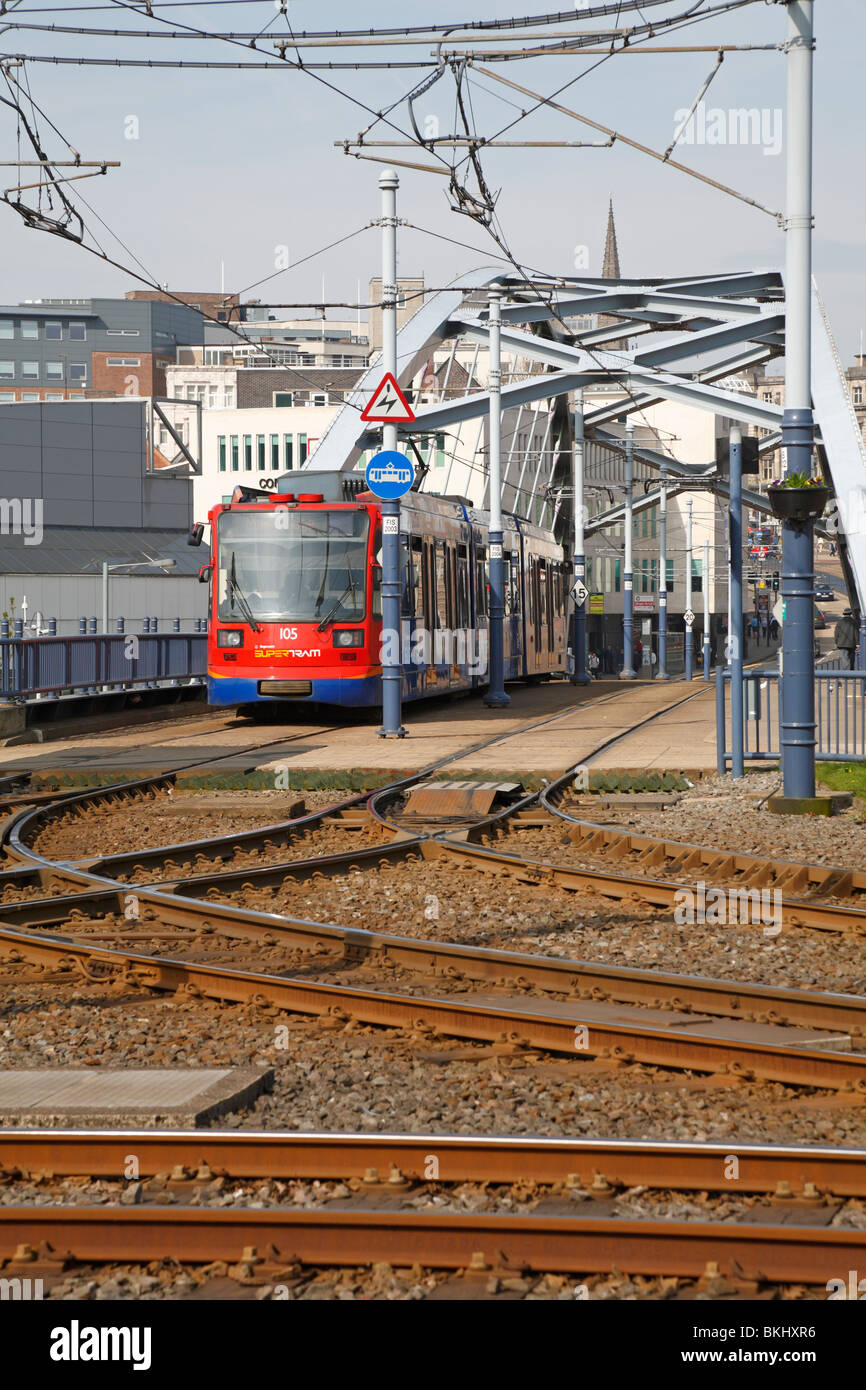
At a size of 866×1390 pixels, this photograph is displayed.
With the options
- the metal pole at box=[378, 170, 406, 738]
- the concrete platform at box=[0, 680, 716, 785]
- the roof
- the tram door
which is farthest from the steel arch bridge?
the roof

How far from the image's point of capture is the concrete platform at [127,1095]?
5.44 m

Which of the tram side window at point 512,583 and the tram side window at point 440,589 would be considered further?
the tram side window at point 512,583

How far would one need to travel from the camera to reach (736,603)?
15547mm

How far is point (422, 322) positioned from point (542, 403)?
51293 millimetres

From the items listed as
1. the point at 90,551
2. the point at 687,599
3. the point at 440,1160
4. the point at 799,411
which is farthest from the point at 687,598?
Answer: the point at 440,1160

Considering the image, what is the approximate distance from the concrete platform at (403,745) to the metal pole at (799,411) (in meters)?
2.73

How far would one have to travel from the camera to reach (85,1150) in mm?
5094

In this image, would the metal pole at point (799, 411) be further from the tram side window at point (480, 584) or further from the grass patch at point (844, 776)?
the tram side window at point (480, 584)

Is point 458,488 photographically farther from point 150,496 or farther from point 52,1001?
Result: point 52,1001

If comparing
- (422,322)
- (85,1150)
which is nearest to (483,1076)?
(85,1150)

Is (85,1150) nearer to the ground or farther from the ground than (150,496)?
nearer to the ground

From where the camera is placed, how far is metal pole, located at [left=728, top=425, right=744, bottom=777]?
1491 cm
